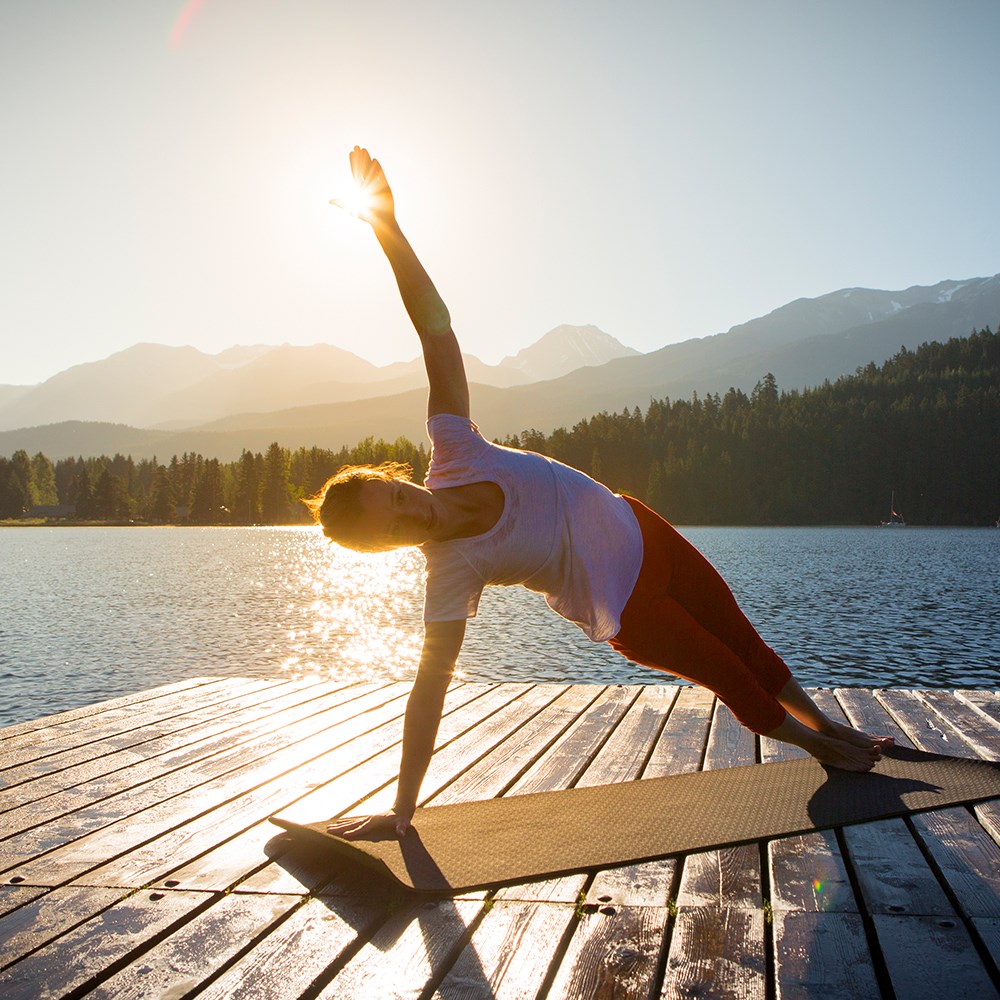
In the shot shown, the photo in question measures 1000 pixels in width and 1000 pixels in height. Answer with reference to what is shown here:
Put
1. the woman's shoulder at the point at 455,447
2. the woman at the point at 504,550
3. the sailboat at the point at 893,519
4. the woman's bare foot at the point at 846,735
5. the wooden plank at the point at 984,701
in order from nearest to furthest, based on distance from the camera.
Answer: the woman at the point at 504,550
the woman's shoulder at the point at 455,447
the woman's bare foot at the point at 846,735
the wooden plank at the point at 984,701
the sailboat at the point at 893,519

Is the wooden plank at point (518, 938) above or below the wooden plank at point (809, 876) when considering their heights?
above

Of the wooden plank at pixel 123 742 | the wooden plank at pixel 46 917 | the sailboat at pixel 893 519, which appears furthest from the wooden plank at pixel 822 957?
the sailboat at pixel 893 519

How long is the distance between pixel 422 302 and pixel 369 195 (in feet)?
1.63

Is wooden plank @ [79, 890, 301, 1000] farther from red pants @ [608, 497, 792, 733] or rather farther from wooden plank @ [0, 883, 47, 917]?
red pants @ [608, 497, 792, 733]

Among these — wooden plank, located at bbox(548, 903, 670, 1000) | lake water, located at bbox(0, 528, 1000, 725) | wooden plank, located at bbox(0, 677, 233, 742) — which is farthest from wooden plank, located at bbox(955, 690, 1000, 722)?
lake water, located at bbox(0, 528, 1000, 725)

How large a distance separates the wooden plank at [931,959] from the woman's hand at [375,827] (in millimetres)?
1498

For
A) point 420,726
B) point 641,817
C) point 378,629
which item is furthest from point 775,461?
point 420,726

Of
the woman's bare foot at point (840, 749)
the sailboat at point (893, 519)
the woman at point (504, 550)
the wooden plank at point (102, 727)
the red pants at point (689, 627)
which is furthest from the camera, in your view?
the sailboat at point (893, 519)

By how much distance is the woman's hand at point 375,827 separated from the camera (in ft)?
10.2

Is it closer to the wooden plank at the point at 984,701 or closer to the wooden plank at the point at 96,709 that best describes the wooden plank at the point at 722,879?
the wooden plank at the point at 984,701

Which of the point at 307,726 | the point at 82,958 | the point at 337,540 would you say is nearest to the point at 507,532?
the point at 337,540

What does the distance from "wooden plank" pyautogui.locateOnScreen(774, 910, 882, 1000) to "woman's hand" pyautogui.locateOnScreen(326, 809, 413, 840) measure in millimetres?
1254

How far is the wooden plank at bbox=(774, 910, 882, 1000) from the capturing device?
2.10 metres

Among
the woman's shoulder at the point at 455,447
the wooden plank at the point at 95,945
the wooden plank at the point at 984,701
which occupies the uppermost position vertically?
the woman's shoulder at the point at 455,447
